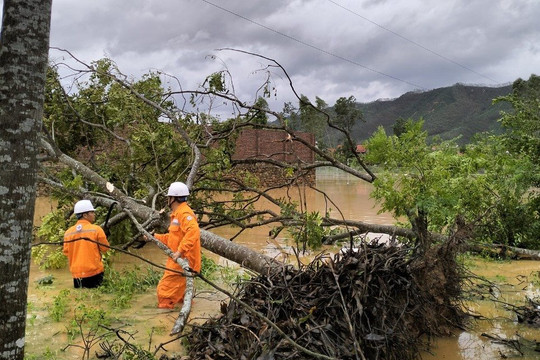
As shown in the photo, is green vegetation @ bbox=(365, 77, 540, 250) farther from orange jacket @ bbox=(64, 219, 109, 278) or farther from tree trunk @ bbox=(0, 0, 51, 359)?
tree trunk @ bbox=(0, 0, 51, 359)

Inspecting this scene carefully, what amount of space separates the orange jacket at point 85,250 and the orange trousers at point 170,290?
1.17m

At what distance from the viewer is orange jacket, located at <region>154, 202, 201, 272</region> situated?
5.56m

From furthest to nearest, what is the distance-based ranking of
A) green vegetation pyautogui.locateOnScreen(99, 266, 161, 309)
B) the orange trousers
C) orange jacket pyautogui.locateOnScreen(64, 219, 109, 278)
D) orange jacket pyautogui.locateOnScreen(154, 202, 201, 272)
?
orange jacket pyautogui.locateOnScreen(64, 219, 109, 278), green vegetation pyautogui.locateOnScreen(99, 266, 161, 309), the orange trousers, orange jacket pyautogui.locateOnScreen(154, 202, 201, 272)

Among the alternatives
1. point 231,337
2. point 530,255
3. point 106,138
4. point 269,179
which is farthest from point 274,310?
point 269,179

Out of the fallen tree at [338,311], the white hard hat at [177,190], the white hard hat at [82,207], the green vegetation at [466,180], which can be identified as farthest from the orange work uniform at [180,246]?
the green vegetation at [466,180]

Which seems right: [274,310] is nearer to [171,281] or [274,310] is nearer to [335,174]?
[171,281]

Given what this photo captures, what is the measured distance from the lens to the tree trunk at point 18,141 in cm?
226

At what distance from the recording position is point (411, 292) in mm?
4422

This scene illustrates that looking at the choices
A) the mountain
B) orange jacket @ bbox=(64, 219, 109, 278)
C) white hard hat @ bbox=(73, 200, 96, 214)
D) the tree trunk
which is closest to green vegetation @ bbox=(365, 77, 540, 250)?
orange jacket @ bbox=(64, 219, 109, 278)

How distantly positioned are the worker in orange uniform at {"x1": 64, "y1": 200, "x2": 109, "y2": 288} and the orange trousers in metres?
1.17

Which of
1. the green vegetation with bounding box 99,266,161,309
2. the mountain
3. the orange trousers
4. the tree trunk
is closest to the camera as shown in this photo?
the tree trunk

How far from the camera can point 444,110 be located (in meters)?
84.5

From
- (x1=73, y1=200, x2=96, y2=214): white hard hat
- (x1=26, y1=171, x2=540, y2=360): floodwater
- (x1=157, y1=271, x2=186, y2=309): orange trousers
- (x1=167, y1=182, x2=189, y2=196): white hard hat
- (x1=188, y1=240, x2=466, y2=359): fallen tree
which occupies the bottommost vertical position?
(x1=26, y1=171, x2=540, y2=360): floodwater

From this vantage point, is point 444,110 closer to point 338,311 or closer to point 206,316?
point 206,316
